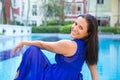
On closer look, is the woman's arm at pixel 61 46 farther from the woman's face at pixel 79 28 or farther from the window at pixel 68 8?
the window at pixel 68 8

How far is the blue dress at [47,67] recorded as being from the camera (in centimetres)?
259

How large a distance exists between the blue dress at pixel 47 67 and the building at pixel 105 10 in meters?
32.2

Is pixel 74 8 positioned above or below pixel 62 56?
above

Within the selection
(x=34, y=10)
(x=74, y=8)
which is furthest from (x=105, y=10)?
(x=34, y=10)

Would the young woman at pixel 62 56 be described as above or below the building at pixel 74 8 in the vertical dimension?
A: below

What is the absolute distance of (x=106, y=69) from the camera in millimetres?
8844

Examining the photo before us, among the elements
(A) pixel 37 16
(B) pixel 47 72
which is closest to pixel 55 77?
(B) pixel 47 72

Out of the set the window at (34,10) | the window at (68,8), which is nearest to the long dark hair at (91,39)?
the window at (68,8)

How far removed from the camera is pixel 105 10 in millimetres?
35906

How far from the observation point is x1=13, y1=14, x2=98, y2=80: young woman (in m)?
2.59

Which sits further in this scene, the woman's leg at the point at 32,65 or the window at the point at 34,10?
the window at the point at 34,10

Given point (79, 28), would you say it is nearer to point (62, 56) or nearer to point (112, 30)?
point (62, 56)

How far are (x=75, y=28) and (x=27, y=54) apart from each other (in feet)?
1.28

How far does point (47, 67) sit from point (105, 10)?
33.7 metres
